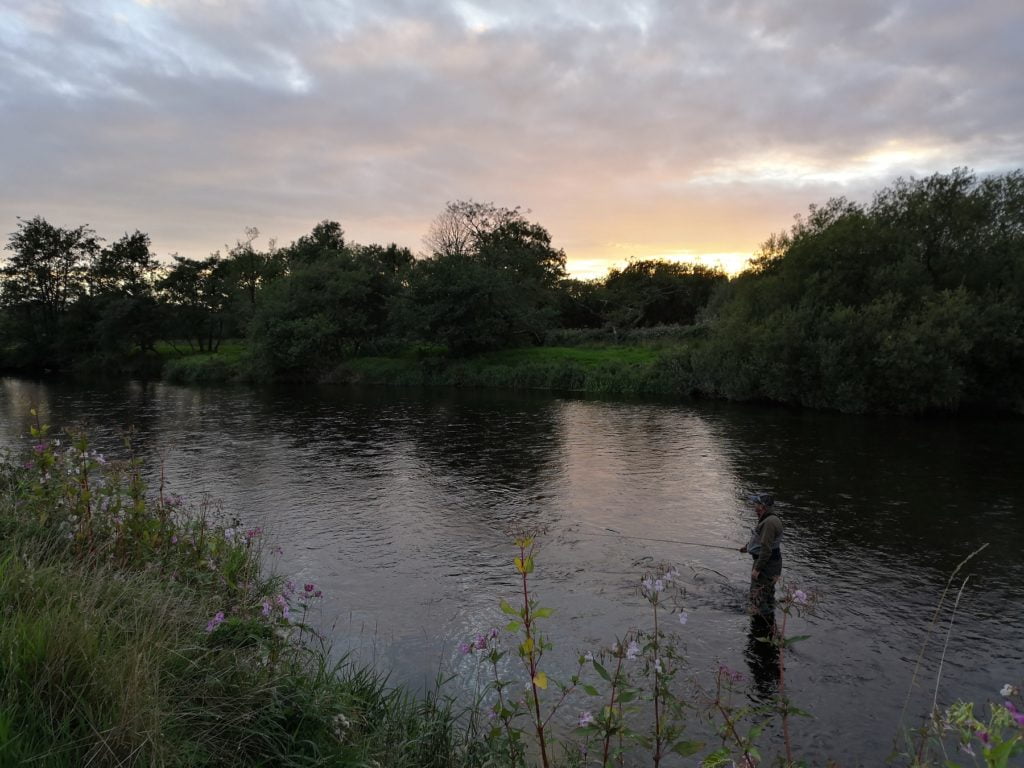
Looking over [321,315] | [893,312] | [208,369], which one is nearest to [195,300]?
[208,369]

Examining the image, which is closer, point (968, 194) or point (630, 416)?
point (630, 416)

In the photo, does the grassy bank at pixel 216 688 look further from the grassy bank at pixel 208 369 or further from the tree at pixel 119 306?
the tree at pixel 119 306

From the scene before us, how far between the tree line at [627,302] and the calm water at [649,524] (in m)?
4.05

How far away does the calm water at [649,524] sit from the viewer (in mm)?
9812

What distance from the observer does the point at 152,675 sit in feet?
15.0

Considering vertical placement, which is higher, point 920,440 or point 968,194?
point 968,194

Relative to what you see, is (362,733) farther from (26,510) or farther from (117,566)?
(26,510)

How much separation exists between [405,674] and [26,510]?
18.0 feet

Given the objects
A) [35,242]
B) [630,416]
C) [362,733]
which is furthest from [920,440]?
[35,242]

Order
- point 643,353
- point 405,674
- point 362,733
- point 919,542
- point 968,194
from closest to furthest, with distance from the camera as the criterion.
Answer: point 362,733 < point 405,674 < point 919,542 < point 968,194 < point 643,353

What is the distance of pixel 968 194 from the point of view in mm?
38281

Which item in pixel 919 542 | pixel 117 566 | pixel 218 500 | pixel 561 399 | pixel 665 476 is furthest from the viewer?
pixel 561 399

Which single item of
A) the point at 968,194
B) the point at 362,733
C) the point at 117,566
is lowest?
the point at 362,733

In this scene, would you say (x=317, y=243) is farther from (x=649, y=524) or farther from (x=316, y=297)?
(x=649, y=524)
